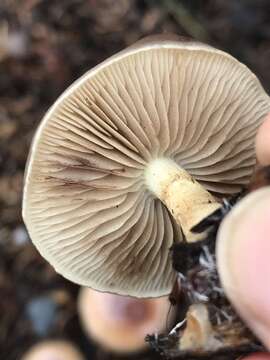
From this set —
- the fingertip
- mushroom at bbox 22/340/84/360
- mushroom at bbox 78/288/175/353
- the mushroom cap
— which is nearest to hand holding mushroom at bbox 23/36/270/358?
the mushroom cap

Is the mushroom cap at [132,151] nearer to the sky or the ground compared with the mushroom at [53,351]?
nearer to the sky

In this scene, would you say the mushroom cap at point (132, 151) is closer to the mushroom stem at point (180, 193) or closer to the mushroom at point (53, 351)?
the mushroom stem at point (180, 193)

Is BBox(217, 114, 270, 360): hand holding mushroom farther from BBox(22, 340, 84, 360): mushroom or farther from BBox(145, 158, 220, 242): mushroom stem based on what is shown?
BBox(22, 340, 84, 360): mushroom

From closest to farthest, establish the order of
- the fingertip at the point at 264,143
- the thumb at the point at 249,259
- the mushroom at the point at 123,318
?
the thumb at the point at 249,259
the fingertip at the point at 264,143
the mushroom at the point at 123,318

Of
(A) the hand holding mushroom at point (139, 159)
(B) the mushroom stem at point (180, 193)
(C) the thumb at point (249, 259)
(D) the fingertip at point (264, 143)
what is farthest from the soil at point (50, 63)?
(C) the thumb at point (249, 259)

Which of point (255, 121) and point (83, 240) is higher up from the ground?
point (255, 121)

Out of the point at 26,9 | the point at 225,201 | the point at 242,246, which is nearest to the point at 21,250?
the point at 26,9

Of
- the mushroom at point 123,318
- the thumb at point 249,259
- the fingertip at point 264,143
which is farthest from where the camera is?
the mushroom at point 123,318

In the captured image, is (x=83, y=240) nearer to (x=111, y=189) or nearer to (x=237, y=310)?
(x=111, y=189)
